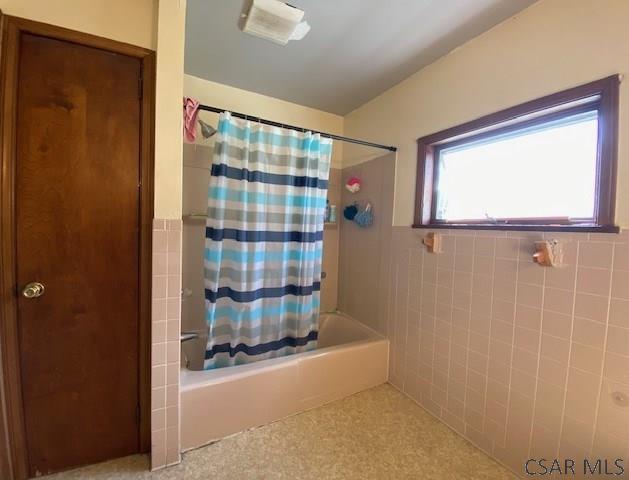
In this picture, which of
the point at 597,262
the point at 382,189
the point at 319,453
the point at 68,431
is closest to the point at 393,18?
the point at 382,189

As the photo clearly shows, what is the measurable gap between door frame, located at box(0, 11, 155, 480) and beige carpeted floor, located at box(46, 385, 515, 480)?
0.95 feet

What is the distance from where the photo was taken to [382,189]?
7.32ft

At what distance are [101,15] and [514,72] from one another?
6.63 ft

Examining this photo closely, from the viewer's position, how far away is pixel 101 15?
1.21 metres

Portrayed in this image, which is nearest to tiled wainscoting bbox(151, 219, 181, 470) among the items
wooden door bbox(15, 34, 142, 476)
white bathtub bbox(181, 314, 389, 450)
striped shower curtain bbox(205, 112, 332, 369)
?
white bathtub bbox(181, 314, 389, 450)

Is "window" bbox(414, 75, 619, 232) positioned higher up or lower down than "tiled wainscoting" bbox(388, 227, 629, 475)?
higher up

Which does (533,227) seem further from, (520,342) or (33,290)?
(33,290)

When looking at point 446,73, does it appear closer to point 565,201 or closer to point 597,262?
point 565,201

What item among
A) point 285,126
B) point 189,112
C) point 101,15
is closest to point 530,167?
point 285,126

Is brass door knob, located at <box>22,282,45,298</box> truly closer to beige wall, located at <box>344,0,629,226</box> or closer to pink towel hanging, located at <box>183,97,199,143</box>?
pink towel hanging, located at <box>183,97,199,143</box>

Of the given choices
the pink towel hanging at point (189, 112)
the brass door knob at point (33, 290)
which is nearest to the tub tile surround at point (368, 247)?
the pink towel hanging at point (189, 112)

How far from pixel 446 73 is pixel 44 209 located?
7.60 feet

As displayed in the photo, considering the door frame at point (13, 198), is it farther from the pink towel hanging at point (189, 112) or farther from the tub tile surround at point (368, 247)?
the tub tile surround at point (368, 247)

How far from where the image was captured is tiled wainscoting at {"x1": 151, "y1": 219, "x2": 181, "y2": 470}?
128 cm
